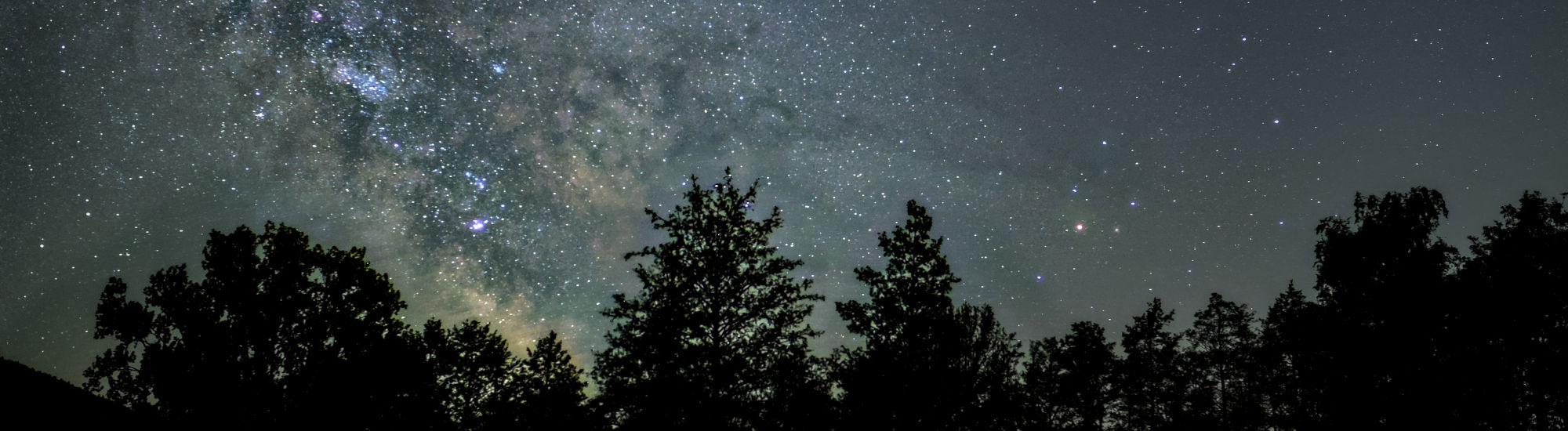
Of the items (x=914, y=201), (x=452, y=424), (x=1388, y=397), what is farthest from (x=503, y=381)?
(x=1388, y=397)

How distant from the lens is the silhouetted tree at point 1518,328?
53.8ft

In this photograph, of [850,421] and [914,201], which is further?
[914,201]

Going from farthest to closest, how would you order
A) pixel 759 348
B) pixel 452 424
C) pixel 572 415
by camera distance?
pixel 452 424 < pixel 572 415 < pixel 759 348

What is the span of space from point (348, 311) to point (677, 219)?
1173 cm

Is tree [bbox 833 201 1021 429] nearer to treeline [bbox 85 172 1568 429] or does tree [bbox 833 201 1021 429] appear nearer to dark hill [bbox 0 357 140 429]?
treeline [bbox 85 172 1568 429]

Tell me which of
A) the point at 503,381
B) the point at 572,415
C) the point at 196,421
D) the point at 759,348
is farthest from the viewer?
the point at 503,381

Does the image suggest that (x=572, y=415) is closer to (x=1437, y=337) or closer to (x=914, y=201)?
(x=914, y=201)

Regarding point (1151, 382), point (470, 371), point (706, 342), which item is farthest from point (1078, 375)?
point (470, 371)

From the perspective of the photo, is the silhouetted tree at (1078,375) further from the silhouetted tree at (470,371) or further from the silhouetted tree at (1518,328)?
the silhouetted tree at (470,371)

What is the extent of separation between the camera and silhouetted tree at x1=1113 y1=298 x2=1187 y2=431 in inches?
1013

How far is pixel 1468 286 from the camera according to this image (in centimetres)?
1719

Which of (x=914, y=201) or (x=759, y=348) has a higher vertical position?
(x=914, y=201)

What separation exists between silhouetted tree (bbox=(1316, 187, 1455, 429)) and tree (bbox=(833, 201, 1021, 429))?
11108 mm

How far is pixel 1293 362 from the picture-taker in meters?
20.5
